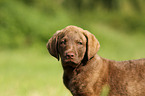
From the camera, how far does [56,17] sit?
17438mm

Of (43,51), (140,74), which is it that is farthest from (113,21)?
(140,74)

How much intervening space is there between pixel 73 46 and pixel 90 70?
54cm

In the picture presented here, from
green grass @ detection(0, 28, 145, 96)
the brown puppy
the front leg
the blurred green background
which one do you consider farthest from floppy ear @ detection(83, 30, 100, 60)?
the blurred green background

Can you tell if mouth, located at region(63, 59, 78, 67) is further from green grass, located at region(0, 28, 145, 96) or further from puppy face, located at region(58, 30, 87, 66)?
green grass, located at region(0, 28, 145, 96)

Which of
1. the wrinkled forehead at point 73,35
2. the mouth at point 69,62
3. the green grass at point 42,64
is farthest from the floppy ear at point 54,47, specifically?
the green grass at point 42,64

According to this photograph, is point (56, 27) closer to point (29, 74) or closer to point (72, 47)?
point (29, 74)

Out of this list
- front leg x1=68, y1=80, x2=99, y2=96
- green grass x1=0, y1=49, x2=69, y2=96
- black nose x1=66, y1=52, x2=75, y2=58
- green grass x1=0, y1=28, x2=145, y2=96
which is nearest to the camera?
black nose x1=66, y1=52, x2=75, y2=58

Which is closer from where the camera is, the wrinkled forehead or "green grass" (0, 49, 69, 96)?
the wrinkled forehead

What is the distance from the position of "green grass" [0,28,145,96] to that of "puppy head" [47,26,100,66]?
2.17 meters

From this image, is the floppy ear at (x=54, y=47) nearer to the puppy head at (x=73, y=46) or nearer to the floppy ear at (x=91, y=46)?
the puppy head at (x=73, y=46)

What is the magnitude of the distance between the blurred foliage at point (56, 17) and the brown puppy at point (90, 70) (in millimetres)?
10874

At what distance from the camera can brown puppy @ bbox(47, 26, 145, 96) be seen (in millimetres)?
4875

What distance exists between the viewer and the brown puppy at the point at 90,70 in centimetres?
488

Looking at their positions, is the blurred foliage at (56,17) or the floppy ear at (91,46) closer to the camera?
the floppy ear at (91,46)
